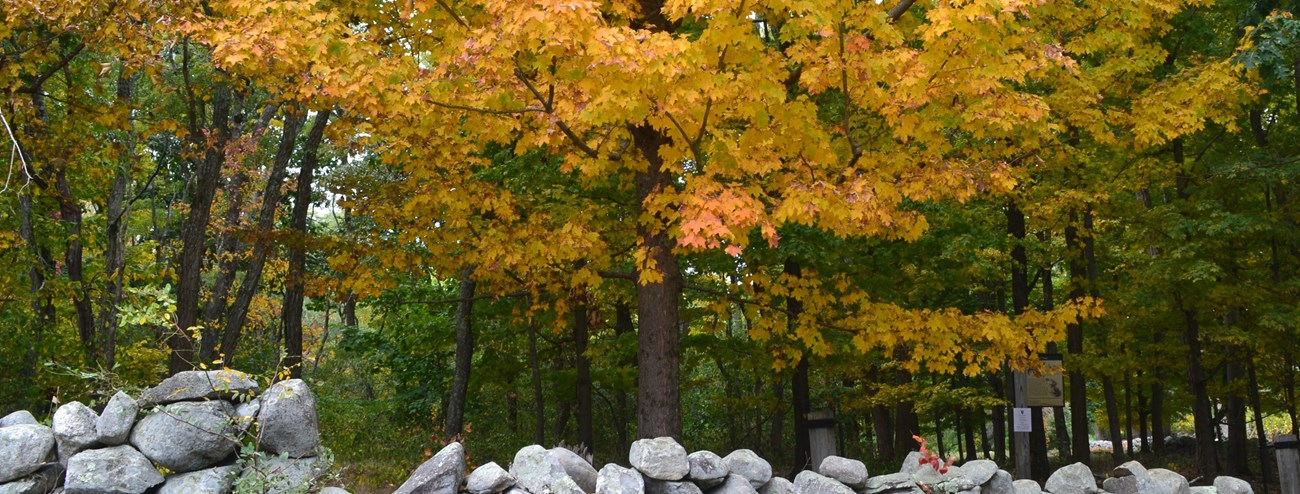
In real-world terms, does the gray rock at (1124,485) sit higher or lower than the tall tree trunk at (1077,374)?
lower

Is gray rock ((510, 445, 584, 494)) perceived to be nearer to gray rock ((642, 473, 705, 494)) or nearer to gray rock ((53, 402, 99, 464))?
gray rock ((642, 473, 705, 494))

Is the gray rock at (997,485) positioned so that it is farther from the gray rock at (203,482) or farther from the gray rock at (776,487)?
the gray rock at (203,482)

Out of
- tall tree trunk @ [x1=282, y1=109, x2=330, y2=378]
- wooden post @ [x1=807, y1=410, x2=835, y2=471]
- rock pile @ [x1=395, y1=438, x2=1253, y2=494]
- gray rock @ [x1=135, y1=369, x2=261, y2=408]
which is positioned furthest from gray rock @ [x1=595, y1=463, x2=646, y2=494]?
tall tree trunk @ [x1=282, y1=109, x2=330, y2=378]

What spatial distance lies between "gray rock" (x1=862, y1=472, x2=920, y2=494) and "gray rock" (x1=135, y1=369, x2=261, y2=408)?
4195mm

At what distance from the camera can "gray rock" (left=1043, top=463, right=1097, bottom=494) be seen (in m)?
8.41

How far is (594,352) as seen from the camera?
15.6 meters

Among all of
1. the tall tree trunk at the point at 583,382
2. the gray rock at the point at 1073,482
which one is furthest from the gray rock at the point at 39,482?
the tall tree trunk at the point at 583,382

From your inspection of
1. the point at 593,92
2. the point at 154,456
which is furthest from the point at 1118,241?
the point at 154,456

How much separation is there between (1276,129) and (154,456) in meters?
16.0

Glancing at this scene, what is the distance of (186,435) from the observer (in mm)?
5770

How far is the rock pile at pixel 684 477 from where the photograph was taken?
5.99 metres

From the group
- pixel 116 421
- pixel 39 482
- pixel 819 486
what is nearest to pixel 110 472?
pixel 116 421

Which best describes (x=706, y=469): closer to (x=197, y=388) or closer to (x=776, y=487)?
(x=776, y=487)

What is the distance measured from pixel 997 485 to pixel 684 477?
2870 millimetres
